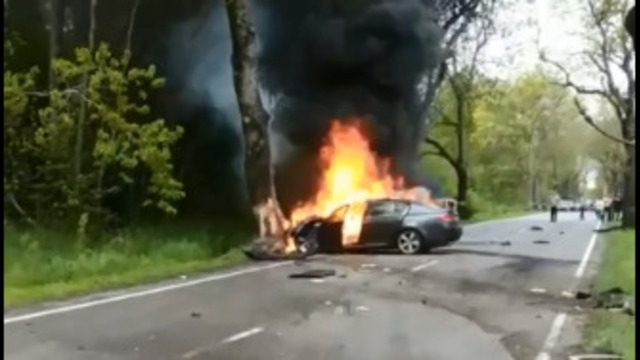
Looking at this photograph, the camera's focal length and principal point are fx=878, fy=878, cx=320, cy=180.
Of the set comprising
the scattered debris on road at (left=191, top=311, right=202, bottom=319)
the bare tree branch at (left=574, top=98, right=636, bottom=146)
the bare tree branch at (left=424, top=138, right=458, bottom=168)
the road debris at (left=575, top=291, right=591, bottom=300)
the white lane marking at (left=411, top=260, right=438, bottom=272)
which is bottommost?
the scattered debris on road at (left=191, top=311, right=202, bottom=319)

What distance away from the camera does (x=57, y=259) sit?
358cm

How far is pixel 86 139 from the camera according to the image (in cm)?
376

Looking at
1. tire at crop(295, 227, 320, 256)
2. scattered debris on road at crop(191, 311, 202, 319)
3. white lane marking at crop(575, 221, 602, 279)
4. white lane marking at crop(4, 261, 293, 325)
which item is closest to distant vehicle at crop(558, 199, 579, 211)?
white lane marking at crop(575, 221, 602, 279)

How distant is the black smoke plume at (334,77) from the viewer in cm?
385

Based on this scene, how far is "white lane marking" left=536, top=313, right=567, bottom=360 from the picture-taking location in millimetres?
3070

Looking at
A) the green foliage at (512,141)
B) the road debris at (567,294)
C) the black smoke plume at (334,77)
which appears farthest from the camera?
the black smoke plume at (334,77)

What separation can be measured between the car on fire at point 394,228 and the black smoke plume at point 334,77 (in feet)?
0.52

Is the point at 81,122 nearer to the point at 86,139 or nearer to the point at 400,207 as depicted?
the point at 86,139

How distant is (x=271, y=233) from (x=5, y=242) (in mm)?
1201

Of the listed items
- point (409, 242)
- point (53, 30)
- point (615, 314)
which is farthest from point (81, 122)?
point (615, 314)

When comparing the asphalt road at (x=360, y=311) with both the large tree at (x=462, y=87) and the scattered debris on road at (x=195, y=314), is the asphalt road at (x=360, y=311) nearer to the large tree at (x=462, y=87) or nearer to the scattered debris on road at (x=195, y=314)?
the scattered debris on road at (x=195, y=314)

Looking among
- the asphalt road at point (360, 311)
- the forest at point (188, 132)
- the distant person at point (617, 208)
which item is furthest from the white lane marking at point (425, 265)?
the distant person at point (617, 208)

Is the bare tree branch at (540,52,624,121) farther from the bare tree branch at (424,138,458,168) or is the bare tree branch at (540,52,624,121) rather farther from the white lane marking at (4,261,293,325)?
the white lane marking at (4,261,293,325)

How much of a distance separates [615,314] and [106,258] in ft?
6.91
